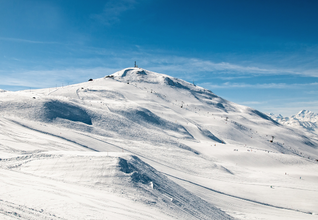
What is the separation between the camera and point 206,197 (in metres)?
15.1

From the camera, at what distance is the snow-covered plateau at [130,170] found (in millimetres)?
7730

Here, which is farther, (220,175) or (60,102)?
(60,102)

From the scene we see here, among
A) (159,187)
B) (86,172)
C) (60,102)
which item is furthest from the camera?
(60,102)

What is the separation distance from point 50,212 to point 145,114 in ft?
108

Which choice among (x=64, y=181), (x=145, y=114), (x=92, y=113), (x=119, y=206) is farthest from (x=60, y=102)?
(x=119, y=206)

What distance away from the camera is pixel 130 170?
10.5 meters

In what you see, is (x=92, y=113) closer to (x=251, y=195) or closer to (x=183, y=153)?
(x=183, y=153)

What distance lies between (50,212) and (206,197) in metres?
11.8

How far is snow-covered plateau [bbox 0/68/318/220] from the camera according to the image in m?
7.73

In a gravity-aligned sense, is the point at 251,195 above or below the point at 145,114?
below

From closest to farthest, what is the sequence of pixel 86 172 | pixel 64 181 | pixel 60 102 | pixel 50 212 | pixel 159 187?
pixel 50 212 < pixel 64 181 < pixel 86 172 < pixel 159 187 < pixel 60 102

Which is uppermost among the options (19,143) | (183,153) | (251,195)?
(19,143)

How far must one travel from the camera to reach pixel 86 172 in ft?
32.3

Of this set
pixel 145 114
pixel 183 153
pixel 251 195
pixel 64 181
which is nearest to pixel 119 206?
pixel 64 181
